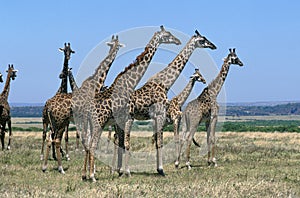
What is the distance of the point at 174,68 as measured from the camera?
13883 mm

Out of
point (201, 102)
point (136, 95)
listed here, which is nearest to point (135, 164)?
point (201, 102)

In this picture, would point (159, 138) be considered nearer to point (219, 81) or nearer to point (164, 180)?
point (164, 180)

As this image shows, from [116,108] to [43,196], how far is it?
305cm

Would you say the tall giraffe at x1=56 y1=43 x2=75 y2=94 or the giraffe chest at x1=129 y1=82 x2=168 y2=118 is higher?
the tall giraffe at x1=56 y1=43 x2=75 y2=94

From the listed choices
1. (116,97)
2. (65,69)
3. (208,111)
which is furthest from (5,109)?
(116,97)

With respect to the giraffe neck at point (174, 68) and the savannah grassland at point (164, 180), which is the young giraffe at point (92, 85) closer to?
the giraffe neck at point (174, 68)

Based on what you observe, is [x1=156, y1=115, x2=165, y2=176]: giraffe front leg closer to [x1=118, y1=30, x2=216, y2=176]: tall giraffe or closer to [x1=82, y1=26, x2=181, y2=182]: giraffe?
[x1=118, y1=30, x2=216, y2=176]: tall giraffe

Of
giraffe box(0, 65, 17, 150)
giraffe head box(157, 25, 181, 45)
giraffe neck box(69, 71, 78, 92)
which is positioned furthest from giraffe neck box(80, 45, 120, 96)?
giraffe box(0, 65, 17, 150)

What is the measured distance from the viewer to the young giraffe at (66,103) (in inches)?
516

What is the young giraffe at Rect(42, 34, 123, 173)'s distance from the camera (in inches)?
516

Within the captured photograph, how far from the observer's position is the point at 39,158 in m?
16.4

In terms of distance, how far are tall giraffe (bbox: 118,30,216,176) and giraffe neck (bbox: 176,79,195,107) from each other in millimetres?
2666

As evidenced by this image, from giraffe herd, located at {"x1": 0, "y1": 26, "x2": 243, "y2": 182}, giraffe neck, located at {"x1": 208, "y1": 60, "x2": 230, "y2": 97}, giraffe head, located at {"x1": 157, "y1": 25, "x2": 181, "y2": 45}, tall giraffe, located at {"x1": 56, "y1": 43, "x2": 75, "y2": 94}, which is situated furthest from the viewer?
Result: giraffe neck, located at {"x1": 208, "y1": 60, "x2": 230, "y2": 97}

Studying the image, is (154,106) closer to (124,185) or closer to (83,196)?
(124,185)
